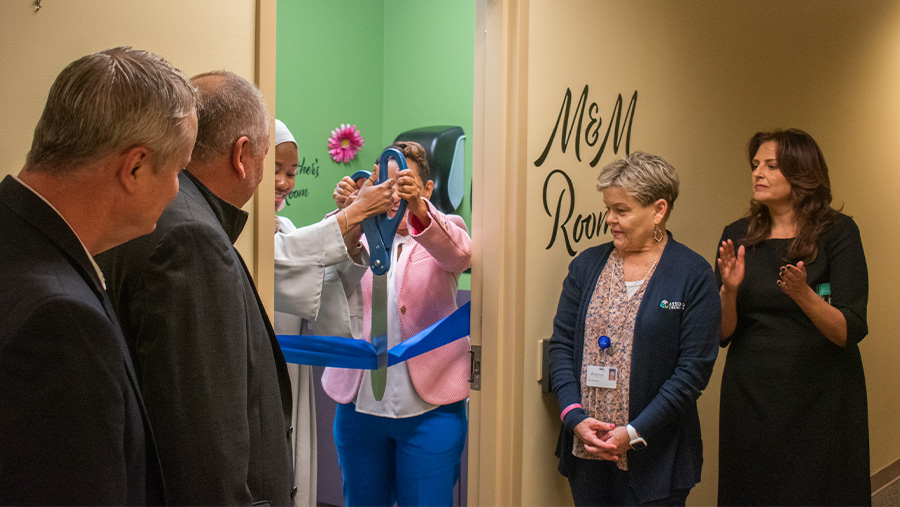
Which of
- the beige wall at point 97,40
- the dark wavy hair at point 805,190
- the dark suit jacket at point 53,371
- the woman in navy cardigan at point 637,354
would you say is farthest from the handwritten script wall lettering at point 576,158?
the dark suit jacket at point 53,371

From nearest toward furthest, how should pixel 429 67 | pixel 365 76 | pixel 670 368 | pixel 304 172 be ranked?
pixel 670 368, pixel 304 172, pixel 429 67, pixel 365 76

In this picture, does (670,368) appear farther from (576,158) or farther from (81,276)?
(81,276)

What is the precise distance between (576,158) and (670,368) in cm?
74

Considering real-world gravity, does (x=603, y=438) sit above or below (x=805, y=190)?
below

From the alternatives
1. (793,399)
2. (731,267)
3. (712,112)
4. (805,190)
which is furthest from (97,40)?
(712,112)

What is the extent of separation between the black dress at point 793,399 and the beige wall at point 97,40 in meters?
1.68

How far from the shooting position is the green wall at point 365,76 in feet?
11.5

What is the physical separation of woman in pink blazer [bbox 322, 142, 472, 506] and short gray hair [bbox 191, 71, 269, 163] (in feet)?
3.20

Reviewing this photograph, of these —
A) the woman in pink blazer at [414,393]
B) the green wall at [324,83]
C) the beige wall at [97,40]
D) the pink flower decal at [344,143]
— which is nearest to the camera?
the beige wall at [97,40]

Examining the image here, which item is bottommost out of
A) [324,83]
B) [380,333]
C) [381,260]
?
[380,333]

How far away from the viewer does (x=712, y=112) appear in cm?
302

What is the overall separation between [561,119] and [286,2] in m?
1.76

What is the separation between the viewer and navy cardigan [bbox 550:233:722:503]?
193 cm

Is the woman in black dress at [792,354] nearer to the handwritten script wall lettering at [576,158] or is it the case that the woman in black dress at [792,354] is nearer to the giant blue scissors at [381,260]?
the handwritten script wall lettering at [576,158]
